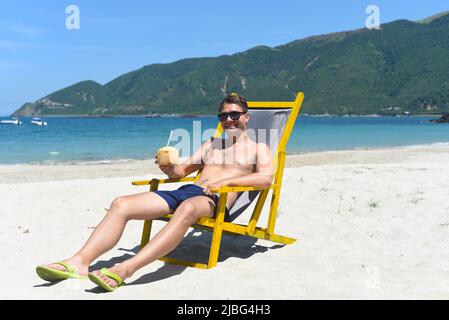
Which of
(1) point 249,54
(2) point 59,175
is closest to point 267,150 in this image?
(2) point 59,175

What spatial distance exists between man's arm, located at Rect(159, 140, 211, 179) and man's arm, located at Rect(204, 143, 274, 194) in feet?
1.86

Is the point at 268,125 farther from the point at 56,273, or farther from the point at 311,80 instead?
the point at 311,80

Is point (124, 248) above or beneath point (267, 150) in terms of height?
beneath

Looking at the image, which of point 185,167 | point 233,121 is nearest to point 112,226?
point 185,167

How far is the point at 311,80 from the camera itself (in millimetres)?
140125

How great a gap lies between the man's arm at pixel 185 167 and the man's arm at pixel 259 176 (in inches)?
22.3

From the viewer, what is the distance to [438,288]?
136 inches

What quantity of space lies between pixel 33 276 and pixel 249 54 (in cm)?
17559

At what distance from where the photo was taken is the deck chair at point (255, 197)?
3.80m

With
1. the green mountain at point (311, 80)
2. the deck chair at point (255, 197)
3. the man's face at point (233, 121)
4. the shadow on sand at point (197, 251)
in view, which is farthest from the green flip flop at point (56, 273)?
the green mountain at point (311, 80)

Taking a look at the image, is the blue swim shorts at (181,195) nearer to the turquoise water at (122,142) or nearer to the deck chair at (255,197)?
the deck chair at (255,197)

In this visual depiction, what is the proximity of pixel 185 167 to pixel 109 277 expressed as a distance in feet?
4.59
